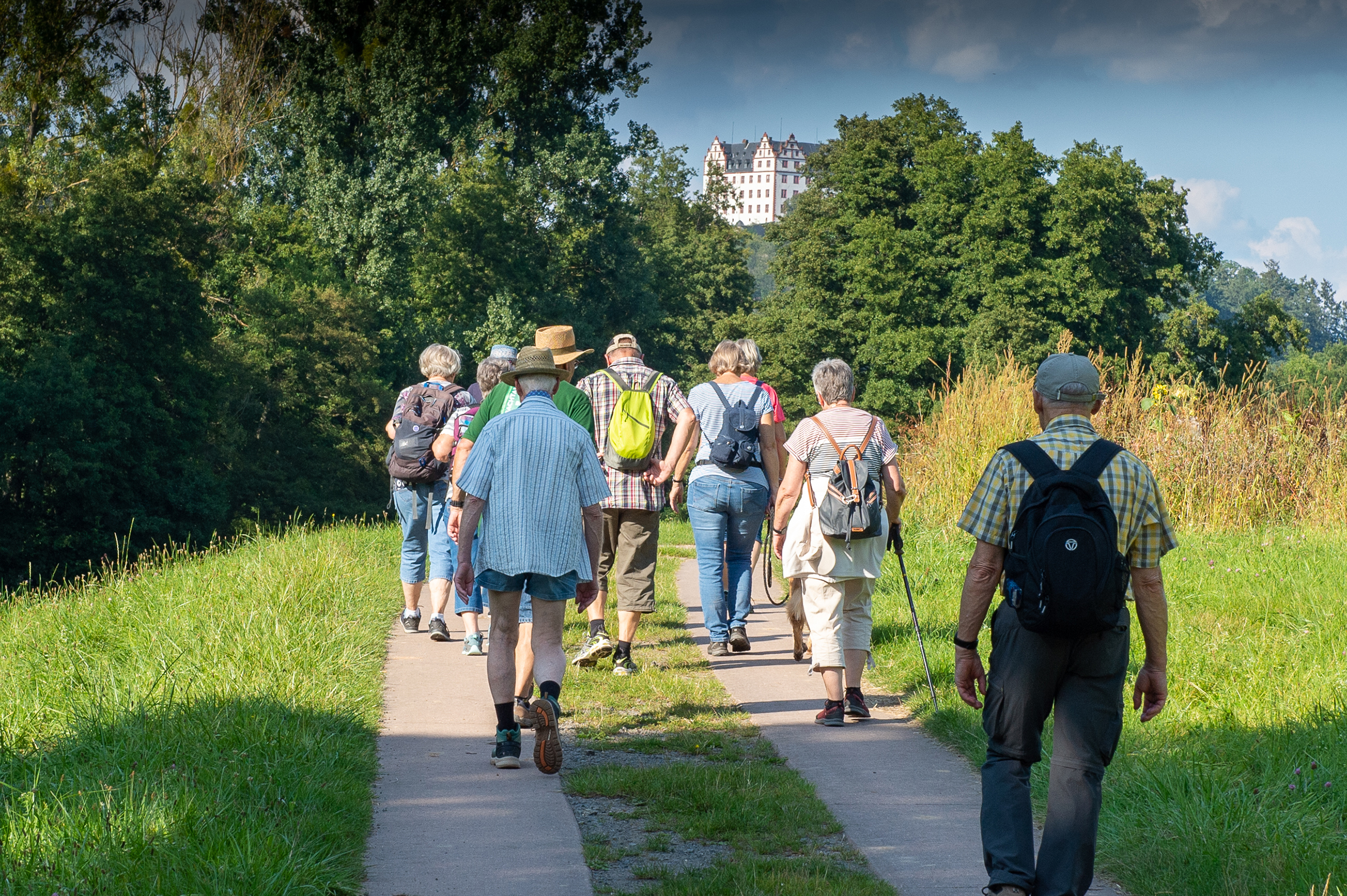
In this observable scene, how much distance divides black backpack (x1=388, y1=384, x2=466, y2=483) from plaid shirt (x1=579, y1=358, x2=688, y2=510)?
45.6 inches

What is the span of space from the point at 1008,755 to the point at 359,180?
→ 3591 cm

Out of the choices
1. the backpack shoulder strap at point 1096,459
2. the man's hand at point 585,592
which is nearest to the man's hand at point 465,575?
the man's hand at point 585,592

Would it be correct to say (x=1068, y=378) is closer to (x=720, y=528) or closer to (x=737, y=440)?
(x=737, y=440)

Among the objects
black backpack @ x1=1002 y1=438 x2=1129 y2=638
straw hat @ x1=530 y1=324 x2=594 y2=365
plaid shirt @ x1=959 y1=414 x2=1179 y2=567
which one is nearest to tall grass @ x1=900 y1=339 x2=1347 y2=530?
straw hat @ x1=530 y1=324 x2=594 y2=365

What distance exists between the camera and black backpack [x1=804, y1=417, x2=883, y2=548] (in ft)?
21.3

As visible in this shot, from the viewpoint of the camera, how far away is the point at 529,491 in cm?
543

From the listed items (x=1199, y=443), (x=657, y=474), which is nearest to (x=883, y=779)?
(x=657, y=474)

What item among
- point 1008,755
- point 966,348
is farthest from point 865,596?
point 966,348

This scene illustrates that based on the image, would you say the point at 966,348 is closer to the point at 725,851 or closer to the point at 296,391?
the point at 296,391

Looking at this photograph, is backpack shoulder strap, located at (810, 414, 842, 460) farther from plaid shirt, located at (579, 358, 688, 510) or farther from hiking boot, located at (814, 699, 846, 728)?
hiking boot, located at (814, 699, 846, 728)

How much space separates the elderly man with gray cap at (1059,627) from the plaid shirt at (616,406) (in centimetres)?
380

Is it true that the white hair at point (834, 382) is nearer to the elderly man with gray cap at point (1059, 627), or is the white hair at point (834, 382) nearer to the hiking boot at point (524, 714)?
the hiking boot at point (524, 714)

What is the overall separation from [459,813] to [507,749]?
2.37 feet

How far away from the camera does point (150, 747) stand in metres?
4.94
